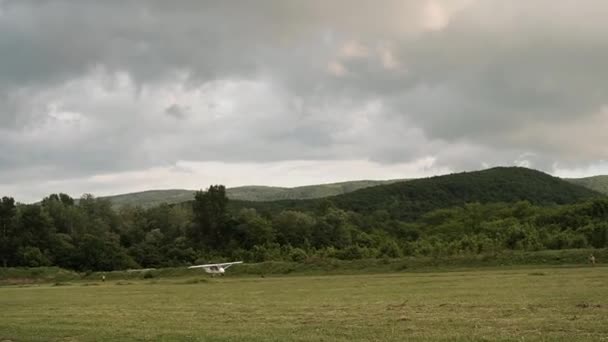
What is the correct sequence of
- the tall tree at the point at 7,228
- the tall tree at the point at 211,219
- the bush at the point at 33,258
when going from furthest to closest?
the tall tree at the point at 211,219, the tall tree at the point at 7,228, the bush at the point at 33,258

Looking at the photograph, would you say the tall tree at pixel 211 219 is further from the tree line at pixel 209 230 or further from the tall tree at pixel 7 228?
the tall tree at pixel 7 228

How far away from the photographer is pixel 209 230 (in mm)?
127438

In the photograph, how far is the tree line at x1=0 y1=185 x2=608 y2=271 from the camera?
104062mm

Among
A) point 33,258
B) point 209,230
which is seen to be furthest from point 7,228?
point 209,230

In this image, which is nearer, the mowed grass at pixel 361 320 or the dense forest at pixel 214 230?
the mowed grass at pixel 361 320

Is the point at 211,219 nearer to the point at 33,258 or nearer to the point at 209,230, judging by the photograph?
the point at 209,230

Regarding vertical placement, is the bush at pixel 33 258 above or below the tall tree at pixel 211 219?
below

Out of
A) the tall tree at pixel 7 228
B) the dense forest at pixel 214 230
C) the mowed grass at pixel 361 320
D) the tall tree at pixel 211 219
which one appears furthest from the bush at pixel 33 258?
the mowed grass at pixel 361 320

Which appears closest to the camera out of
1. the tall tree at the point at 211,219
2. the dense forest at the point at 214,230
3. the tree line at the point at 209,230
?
the dense forest at the point at 214,230

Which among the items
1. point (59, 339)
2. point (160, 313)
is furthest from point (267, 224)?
point (59, 339)

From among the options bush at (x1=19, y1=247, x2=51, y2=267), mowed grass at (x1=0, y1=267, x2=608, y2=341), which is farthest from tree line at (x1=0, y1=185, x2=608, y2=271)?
mowed grass at (x1=0, y1=267, x2=608, y2=341)

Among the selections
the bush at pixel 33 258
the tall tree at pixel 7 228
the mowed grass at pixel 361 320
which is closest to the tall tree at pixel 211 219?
the bush at pixel 33 258

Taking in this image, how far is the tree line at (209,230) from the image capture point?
10406cm

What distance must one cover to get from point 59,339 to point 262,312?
28.6ft
